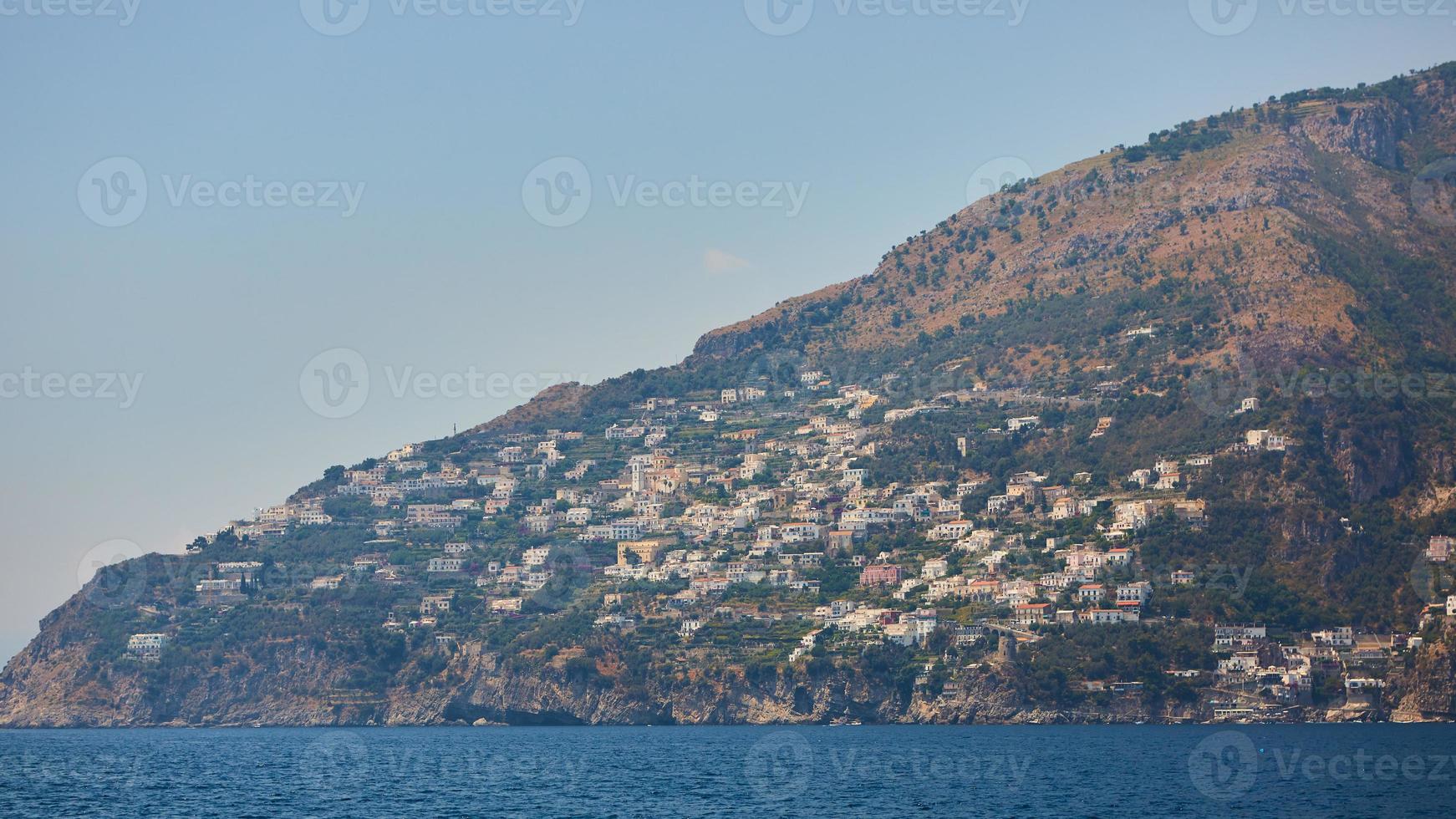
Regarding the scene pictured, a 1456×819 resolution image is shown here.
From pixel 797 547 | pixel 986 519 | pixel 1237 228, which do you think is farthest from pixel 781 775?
pixel 1237 228

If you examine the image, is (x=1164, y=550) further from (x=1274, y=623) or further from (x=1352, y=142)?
(x=1352, y=142)

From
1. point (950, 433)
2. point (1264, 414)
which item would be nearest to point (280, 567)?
point (950, 433)

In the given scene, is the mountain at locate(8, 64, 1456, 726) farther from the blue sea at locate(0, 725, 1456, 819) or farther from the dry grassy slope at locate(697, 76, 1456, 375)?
the blue sea at locate(0, 725, 1456, 819)

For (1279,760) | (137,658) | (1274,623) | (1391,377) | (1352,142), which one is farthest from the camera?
(1352,142)

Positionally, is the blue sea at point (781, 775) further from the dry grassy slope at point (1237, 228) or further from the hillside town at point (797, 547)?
the dry grassy slope at point (1237, 228)

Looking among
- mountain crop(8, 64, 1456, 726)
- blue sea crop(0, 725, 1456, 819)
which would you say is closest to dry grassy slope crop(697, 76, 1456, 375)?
mountain crop(8, 64, 1456, 726)

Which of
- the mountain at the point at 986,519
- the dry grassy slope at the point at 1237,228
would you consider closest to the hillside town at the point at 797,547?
the mountain at the point at 986,519
